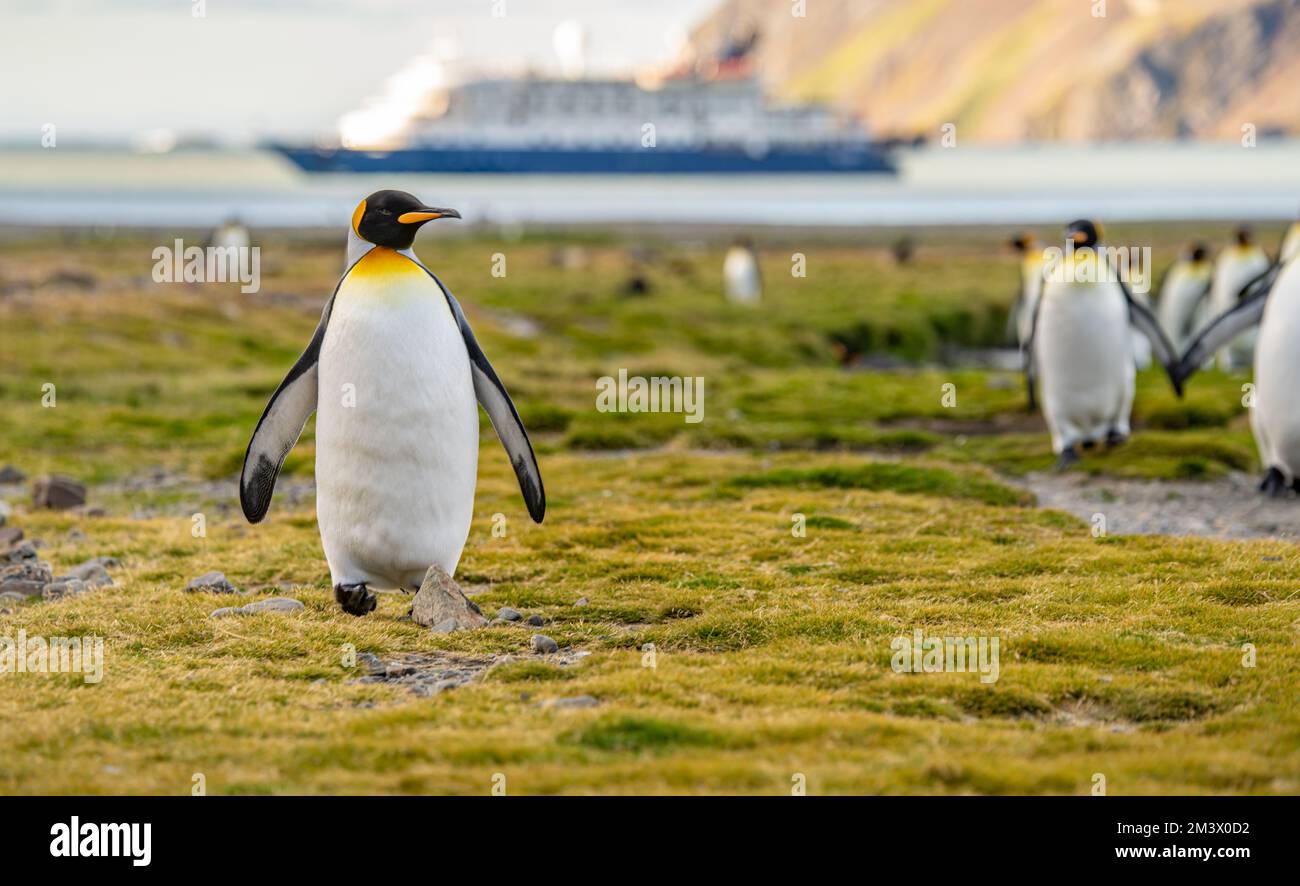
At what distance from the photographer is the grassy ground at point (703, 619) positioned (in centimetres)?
456

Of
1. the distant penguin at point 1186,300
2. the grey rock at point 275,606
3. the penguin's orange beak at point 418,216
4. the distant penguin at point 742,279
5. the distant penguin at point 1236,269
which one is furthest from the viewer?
the distant penguin at point 742,279

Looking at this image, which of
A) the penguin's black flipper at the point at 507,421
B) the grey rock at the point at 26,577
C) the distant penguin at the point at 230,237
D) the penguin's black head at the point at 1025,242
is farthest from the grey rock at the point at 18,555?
the distant penguin at the point at 230,237

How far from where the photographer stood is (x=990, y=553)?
7.80 m

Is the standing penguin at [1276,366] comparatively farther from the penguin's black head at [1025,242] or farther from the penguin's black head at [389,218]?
the penguin's black head at [1025,242]

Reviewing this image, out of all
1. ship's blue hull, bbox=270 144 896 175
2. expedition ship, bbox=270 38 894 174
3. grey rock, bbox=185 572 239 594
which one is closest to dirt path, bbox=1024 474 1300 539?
grey rock, bbox=185 572 239 594

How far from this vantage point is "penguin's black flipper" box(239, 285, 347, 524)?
690 centimetres

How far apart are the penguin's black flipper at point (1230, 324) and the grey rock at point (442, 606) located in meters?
5.85

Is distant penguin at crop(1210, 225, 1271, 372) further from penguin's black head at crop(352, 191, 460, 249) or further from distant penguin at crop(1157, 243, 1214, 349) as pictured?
penguin's black head at crop(352, 191, 460, 249)

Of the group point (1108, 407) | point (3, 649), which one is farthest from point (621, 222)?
point (3, 649)

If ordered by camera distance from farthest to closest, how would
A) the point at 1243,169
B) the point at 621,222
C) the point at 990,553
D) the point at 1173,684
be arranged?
the point at 1243,169 → the point at 621,222 → the point at 990,553 → the point at 1173,684

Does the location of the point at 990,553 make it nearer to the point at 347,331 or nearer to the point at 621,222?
the point at 347,331

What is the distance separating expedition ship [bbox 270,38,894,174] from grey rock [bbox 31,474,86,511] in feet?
302
